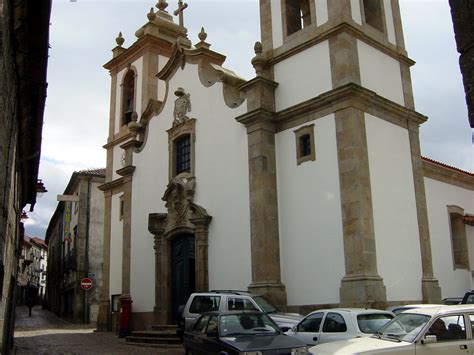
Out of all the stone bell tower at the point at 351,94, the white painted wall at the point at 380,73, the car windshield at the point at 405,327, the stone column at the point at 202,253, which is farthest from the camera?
the stone column at the point at 202,253

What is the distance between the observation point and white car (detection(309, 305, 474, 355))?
7379 mm

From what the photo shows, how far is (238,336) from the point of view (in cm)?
951

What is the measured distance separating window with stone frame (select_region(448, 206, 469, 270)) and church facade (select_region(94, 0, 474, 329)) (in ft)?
0.17

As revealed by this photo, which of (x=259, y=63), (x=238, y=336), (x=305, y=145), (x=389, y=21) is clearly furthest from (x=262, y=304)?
(x=389, y=21)

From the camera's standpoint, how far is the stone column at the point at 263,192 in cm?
1566

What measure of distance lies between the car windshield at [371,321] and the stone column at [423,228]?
21.7 feet

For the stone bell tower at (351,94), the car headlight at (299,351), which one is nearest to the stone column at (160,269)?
the stone bell tower at (351,94)

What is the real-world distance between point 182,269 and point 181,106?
21.1 ft

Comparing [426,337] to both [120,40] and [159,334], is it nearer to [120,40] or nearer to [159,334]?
[159,334]

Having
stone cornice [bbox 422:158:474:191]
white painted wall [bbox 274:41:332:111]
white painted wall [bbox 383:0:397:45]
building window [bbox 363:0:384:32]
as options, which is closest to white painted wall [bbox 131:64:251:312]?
white painted wall [bbox 274:41:332:111]

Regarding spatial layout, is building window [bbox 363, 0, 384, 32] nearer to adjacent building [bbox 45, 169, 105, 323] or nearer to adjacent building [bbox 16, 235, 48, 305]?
adjacent building [bbox 45, 169, 105, 323]

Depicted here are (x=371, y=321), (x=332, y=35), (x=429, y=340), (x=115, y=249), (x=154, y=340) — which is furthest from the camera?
(x=115, y=249)

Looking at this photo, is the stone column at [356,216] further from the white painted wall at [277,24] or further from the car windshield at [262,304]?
the white painted wall at [277,24]

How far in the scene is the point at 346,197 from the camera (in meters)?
14.5
